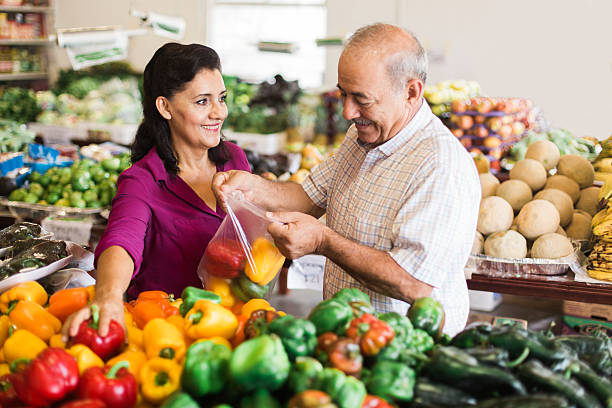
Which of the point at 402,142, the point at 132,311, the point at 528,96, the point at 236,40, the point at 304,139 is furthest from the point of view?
the point at 236,40

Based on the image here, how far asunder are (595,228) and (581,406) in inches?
71.8

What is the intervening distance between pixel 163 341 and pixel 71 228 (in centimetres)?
240

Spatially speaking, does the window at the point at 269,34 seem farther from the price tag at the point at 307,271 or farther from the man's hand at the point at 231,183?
the man's hand at the point at 231,183

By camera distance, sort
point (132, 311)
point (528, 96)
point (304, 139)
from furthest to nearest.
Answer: point (528, 96) → point (304, 139) → point (132, 311)

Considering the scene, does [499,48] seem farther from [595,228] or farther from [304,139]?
[595,228]

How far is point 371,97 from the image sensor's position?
1.93 m

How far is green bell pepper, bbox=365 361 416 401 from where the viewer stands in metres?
1.23

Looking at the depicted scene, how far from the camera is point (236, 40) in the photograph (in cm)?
846

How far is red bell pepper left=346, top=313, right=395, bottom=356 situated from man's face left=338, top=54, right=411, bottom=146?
2.61ft

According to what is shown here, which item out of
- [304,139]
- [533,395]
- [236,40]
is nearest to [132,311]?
[533,395]

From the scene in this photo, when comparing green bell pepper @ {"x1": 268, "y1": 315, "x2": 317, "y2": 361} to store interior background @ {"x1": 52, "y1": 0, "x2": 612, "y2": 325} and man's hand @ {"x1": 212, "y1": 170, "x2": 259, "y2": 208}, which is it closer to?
man's hand @ {"x1": 212, "y1": 170, "x2": 259, "y2": 208}

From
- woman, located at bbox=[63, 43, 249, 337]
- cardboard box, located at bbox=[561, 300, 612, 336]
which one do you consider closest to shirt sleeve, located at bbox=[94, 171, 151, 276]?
woman, located at bbox=[63, 43, 249, 337]

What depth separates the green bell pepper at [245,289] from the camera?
1992 millimetres

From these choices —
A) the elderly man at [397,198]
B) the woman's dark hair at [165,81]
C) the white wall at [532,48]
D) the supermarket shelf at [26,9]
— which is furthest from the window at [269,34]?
the elderly man at [397,198]
